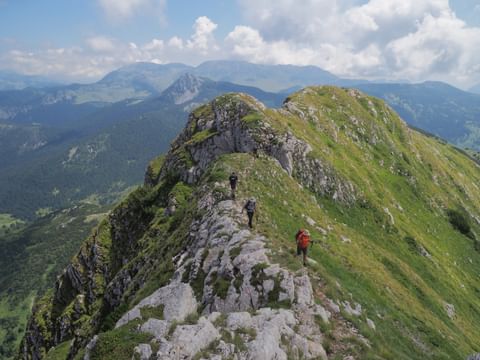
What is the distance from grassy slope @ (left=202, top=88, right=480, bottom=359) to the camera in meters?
28.8

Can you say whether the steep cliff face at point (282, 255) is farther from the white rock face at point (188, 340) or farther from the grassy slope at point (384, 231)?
the grassy slope at point (384, 231)

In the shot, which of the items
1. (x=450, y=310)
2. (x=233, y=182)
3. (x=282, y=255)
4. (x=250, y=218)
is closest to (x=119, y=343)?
(x=282, y=255)

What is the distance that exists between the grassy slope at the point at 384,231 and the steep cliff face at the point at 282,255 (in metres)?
0.26

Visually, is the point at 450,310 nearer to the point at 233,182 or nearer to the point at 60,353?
the point at 233,182

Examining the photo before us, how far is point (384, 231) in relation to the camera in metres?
55.1

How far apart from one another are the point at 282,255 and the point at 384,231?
118 ft

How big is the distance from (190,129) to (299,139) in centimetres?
2774

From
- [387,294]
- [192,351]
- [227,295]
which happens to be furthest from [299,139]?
[192,351]

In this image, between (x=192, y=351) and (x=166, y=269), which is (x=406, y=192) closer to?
(x=166, y=269)

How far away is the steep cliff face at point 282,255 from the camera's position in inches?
753

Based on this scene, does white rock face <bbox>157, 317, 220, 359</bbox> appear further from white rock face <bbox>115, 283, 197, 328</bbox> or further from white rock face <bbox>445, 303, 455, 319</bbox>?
white rock face <bbox>445, 303, 455, 319</bbox>

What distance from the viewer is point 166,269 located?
31.5 m

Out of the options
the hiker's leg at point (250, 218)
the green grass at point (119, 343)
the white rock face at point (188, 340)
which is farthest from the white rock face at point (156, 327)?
the hiker's leg at point (250, 218)

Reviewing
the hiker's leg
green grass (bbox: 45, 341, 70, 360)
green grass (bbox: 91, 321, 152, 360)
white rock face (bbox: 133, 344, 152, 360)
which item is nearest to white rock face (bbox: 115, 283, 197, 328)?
green grass (bbox: 91, 321, 152, 360)
